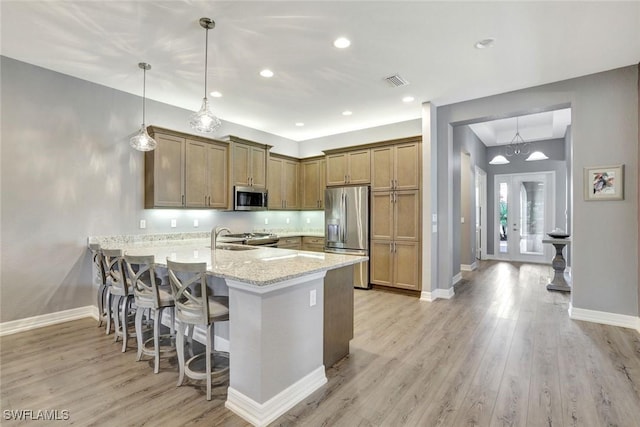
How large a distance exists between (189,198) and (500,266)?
286 inches

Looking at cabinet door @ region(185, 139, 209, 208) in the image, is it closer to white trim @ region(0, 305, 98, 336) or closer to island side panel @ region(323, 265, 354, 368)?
white trim @ region(0, 305, 98, 336)

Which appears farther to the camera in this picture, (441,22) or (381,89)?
(381,89)

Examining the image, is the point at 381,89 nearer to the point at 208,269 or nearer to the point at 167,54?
the point at 167,54

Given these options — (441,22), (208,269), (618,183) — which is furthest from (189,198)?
(618,183)

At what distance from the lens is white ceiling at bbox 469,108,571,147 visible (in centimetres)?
630

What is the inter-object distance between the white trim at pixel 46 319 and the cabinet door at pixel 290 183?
3614 millimetres

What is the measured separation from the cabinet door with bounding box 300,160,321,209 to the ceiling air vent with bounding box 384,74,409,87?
8.98ft

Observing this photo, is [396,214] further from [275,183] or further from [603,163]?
[603,163]

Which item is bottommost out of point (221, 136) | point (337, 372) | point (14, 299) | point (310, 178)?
point (337, 372)

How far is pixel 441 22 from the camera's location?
2.67m

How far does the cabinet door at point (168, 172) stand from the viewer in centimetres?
426

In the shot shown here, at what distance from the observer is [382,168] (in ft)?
17.3

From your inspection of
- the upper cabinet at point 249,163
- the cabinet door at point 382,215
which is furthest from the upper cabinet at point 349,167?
the upper cabinet at point 249,163

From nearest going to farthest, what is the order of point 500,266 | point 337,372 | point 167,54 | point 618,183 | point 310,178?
point 337,372 → point 167,54 → point 618,183 → point 310,178 → point 500,266
